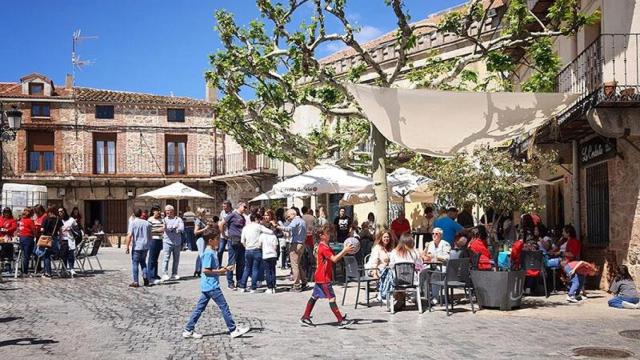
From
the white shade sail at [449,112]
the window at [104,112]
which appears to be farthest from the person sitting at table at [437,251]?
the window at [104,112]

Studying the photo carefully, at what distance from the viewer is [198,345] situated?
8.04 m

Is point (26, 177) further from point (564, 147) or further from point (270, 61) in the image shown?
point (564, 147)

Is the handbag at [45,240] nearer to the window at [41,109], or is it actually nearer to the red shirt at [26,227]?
the red shirt at [26,227]

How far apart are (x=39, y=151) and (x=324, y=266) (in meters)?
31.8

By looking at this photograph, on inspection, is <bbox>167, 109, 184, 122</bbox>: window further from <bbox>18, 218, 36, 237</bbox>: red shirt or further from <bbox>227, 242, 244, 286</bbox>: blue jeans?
<bbox>227, 242, 244, 286</bbox>: blue jeans

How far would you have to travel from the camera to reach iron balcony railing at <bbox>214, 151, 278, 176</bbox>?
34.2 meters

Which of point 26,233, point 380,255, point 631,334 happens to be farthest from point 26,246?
point 631,334

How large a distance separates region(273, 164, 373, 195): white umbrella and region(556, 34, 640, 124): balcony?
176 inches

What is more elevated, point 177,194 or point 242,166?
point 242,166

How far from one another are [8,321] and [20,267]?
25.6 feet

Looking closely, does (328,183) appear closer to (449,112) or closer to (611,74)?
(449,112)

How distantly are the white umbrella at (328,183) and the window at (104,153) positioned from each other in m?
24.1

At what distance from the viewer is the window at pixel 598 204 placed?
43.6 feet

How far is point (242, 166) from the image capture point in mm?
36312
